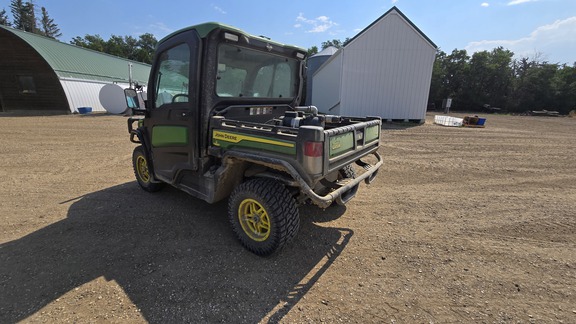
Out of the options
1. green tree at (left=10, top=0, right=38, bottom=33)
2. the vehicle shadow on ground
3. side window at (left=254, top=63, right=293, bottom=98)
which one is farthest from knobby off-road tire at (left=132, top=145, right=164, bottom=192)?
green tree at (left=10, top=0, right=38, bottom=33)

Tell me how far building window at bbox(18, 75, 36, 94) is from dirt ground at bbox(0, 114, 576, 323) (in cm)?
1804

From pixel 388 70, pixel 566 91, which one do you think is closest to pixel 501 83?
pixel 566 91

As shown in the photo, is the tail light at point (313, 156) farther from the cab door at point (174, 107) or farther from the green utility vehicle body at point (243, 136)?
the cab door at point (174, 107)

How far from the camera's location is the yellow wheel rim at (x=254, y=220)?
292 centimetres

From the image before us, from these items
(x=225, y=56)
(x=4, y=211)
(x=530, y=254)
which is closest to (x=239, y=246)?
(x=225, y=56)

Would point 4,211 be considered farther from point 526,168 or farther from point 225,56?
point 526,168

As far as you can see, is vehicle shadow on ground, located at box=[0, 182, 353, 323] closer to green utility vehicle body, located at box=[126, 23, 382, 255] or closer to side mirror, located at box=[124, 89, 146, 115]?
green utility vehicle body, located at box=[126, 23, 382, 255]

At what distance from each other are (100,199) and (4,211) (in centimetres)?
118

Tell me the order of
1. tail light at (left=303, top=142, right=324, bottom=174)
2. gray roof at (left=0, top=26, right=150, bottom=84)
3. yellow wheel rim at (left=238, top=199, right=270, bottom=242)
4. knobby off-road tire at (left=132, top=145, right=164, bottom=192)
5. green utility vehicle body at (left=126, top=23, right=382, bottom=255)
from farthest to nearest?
gray roof at (left=0, top=26, right=150, bottom=84), knobby off-road tire at (left=132, top=145, right=164, bottom=192), yellow wheel rim at (left=238, top=199, right=270, bottom=242), green utility vehicle body at (left=126, top=23, right=382, bottom=255), tail light at (left=303, top=142, right=324, bottom=174)

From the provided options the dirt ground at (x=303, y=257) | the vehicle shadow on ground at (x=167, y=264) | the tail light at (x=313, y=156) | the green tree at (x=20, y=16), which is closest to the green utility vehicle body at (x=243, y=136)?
the tail light at (x=313, y=156)

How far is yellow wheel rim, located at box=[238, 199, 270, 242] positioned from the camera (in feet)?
9.57

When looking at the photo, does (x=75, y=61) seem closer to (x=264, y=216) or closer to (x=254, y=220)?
(x=254, y=220)

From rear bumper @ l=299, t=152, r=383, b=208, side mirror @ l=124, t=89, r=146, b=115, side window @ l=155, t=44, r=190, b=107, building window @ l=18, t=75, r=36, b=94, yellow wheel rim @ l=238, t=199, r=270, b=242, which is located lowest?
yellow wheel rim @ l=238, t=199, r=270, b=242

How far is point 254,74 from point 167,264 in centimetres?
253
